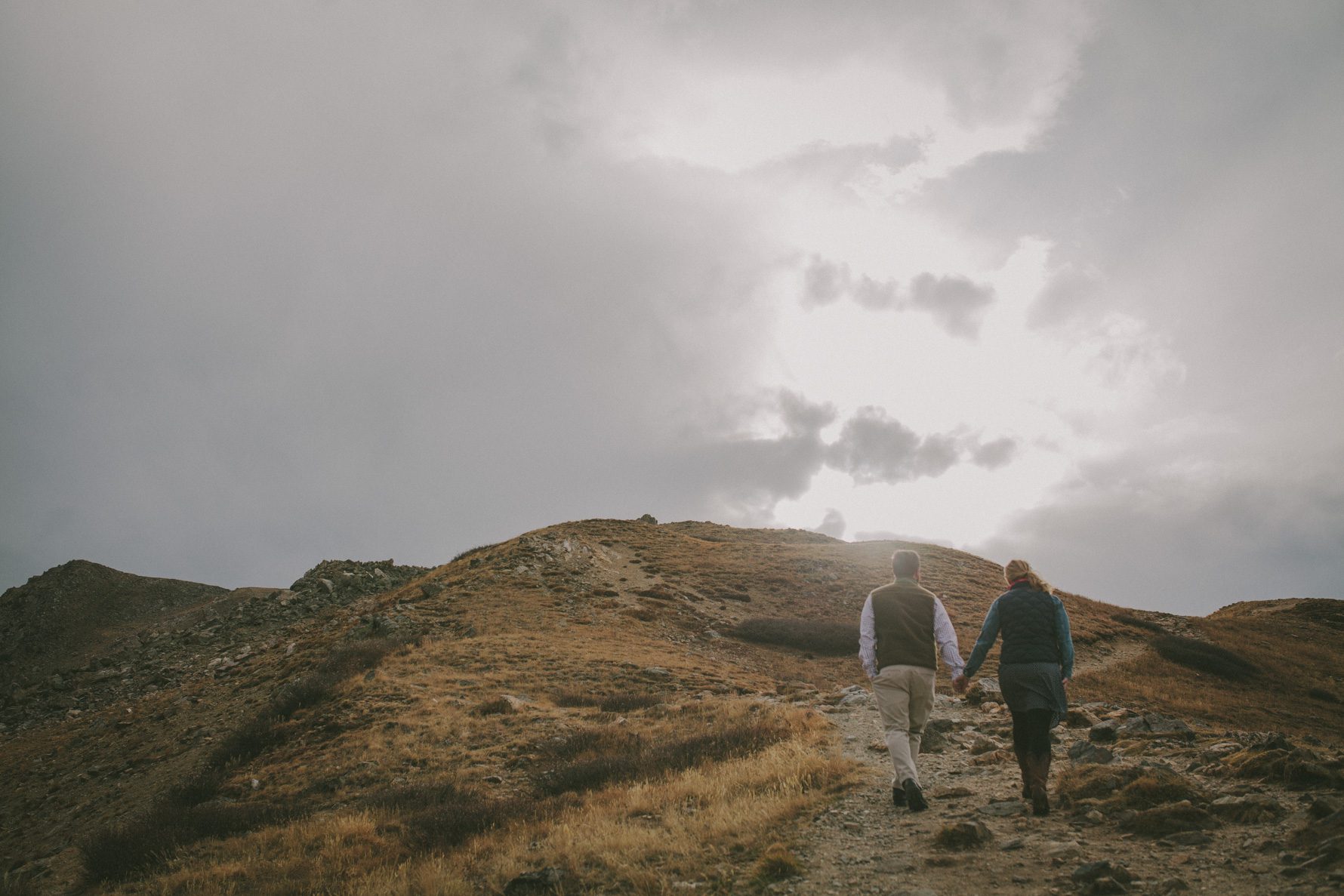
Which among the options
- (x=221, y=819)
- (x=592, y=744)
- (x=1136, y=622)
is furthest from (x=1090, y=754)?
(x=1136, y=622)

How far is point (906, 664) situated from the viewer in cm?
742

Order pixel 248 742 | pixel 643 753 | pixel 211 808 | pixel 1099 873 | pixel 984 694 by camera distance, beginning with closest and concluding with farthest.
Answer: pixel 1099 873, pixel 211 808, pixel 643 753, pixel 248 742, pixel 984 694

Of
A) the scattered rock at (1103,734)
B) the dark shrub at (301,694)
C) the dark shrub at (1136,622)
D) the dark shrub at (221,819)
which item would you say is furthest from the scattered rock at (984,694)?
the dark shrub at (1136,622)

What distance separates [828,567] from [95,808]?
36227 mm

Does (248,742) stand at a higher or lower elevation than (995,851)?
lower

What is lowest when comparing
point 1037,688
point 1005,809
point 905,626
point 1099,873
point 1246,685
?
point 1246,685

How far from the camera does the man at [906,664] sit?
7293mm

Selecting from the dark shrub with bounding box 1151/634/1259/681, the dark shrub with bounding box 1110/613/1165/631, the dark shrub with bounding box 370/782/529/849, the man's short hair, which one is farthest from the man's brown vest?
the dark shrub with bounding box 1110/613/1165/631

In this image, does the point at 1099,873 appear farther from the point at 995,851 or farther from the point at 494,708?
the point at 494,708

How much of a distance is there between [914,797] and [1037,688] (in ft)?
6.32

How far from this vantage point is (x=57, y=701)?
29234 millimetres

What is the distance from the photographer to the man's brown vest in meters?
7.44

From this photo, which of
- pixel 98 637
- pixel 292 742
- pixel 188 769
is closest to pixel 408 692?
pixel 292 742

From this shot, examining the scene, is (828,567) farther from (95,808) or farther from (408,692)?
(95,808)
